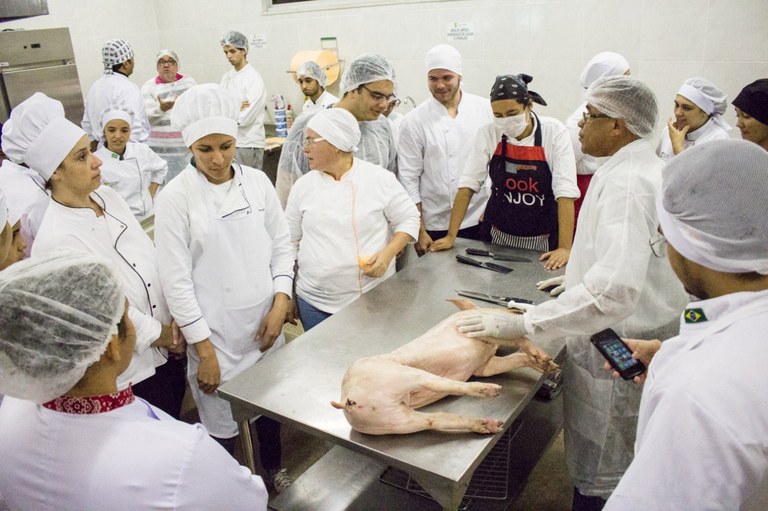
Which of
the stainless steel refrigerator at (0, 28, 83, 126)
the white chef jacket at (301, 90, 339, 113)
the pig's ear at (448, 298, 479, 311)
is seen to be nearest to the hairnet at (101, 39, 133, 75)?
the stainless steel refrigerator at (0, 28, 83, 126)

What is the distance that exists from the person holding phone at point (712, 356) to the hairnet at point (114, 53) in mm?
4854

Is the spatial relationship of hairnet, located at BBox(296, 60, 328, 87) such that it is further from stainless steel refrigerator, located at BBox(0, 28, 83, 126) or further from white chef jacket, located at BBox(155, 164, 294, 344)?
white chef jacket, located at BBox(155, 164, 294, 344)

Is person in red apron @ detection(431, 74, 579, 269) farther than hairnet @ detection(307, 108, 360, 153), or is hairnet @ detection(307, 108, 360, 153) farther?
person in red apron @ detection(431, 74, 579, 269)

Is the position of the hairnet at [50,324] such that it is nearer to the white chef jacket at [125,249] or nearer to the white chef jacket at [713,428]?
the white chef jacket at [125,249]

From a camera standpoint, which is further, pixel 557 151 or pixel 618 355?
pixel 557 151

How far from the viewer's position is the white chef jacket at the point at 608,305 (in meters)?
1.62

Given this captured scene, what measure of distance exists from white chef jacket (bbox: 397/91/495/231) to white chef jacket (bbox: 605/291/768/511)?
7.26ft

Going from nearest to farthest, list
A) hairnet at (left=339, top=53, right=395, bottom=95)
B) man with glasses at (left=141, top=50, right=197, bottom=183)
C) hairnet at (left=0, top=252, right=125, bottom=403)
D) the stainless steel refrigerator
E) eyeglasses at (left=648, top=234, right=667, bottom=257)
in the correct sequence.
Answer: hairnet at (left=0, top=252, right=125, bottom=403) < eyeglasses at (left=648, top=234, right=667, bottom=257) < hairnet at (left=339, top=53, right=395, bottom=95) < the stainless steel refrigerator < man with glasses at (left=141, top=50, right=197, bottom=183)

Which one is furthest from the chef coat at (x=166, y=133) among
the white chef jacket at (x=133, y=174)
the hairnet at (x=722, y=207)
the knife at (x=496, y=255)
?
the hairnet at (x=722, y=207)

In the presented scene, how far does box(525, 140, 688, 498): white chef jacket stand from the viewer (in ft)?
5.30

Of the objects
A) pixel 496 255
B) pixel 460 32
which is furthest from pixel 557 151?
pixel 460 32

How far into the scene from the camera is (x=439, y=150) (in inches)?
122

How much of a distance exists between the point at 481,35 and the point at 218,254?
10.4 ft

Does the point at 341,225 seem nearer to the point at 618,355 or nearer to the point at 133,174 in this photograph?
the point at 618,355
